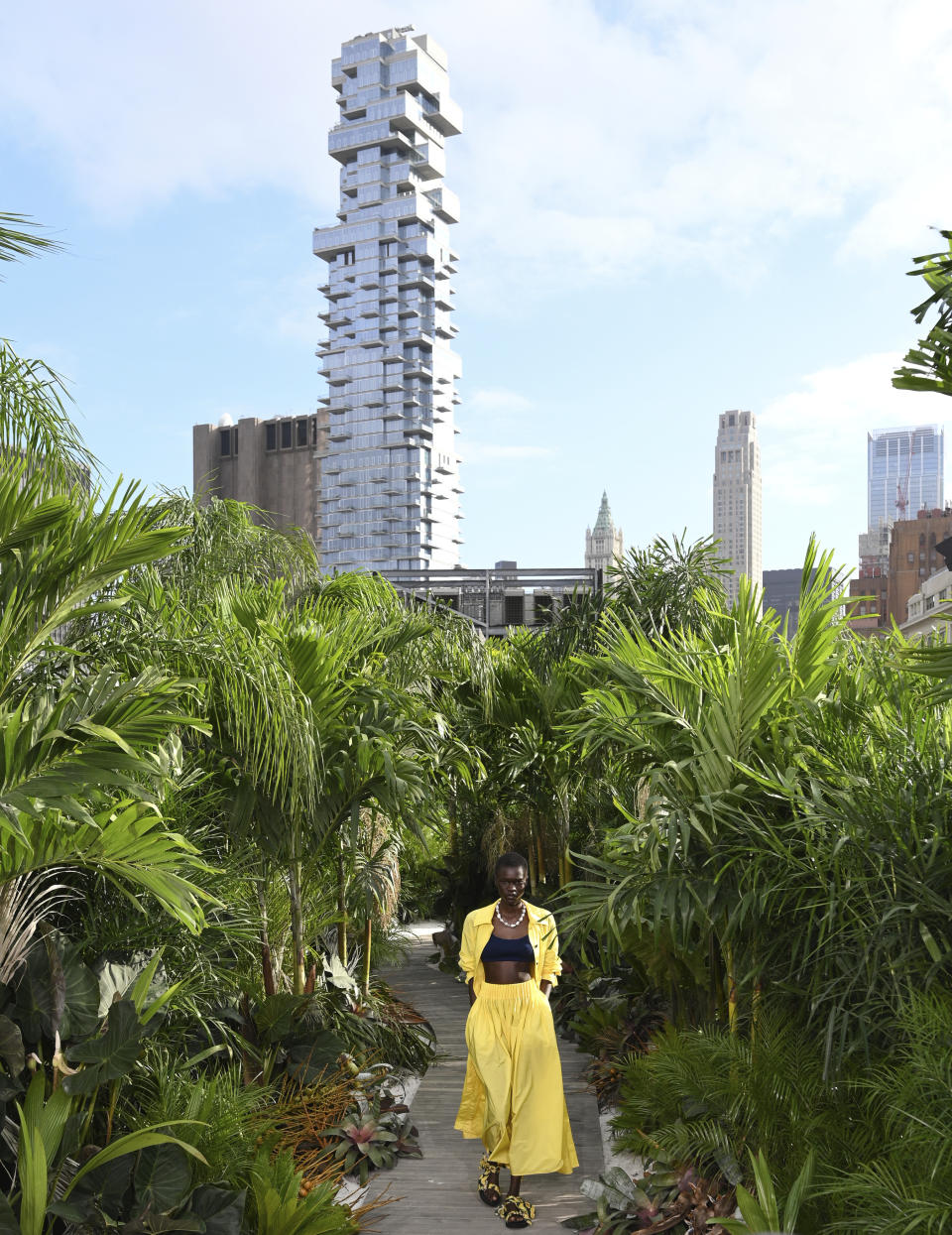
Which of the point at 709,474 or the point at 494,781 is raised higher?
the point at 709,474

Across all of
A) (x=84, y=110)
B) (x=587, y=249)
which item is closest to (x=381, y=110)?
(x=587, y=249)

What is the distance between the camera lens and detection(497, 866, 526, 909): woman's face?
5.08 metres

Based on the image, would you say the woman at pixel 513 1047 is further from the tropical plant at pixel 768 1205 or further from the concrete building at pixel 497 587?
the concrete building at pixel 497 587

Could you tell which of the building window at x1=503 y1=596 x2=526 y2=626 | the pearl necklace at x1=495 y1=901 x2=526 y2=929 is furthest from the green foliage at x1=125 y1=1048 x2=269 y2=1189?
the building window at x1=503 y1=596 x2=526 y2=626

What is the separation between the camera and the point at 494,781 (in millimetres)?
10078

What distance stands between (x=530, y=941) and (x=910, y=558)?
7953cm

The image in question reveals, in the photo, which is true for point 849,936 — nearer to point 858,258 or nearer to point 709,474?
point 858,258

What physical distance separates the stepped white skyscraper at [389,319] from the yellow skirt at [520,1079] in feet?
302

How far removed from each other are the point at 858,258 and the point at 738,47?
7.28 feet

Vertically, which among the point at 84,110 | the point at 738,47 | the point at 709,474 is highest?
the point at 709,474

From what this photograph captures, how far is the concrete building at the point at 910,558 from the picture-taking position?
254 feet

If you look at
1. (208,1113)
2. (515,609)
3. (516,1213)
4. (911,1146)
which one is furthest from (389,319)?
(911,1146)

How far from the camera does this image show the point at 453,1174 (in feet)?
17.5

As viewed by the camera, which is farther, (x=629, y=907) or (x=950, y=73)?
(x=629, y=907)
